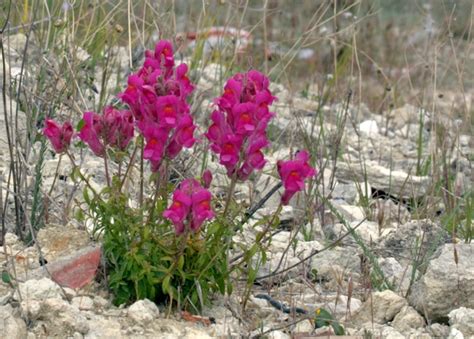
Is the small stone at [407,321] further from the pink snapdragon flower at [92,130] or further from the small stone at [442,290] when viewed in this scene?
the pink snapdragon flower at [92,130]

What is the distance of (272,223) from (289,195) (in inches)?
4.1

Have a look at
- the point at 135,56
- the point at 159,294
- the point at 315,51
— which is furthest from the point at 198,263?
the point at 315,51

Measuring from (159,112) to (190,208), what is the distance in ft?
0.83

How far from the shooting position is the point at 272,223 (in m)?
2.94

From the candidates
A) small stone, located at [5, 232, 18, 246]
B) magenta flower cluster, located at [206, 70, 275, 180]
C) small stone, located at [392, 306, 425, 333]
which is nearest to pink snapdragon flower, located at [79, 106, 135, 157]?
magenta flower cluster, located at [206, 70, 275, 180]

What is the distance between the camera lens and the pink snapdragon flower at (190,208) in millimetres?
2689

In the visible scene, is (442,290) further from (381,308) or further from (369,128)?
(369,128)

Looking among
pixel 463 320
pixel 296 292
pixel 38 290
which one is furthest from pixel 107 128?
pixel 463 320

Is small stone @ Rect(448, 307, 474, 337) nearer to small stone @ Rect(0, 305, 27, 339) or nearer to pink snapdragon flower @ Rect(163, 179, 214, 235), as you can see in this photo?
pink snapdragon flower @ Rect(163, 179, 214, 235)

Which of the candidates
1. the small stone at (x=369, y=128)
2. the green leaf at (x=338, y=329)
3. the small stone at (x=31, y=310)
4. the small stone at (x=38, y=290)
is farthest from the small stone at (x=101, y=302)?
the small stone at (x=369, y=128)

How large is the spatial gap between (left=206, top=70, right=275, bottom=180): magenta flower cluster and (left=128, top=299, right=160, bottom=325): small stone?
0.42 m

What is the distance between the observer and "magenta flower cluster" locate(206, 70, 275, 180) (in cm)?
276

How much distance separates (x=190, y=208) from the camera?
271 centimetres

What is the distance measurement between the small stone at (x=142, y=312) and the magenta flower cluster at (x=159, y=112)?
0.36 metres
